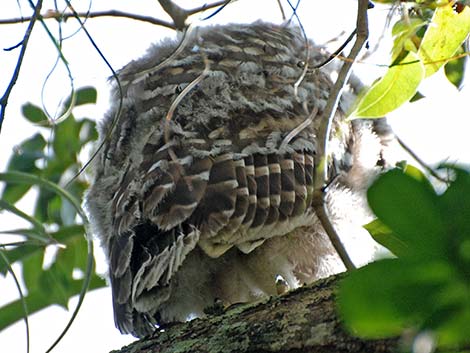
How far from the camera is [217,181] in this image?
3176 mm

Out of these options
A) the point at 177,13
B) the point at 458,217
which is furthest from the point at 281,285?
the point at 458,217

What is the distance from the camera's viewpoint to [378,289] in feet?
2.60

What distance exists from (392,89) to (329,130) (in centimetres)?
20

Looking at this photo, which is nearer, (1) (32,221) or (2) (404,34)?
(1) (32,221)

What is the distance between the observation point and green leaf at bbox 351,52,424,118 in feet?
6.88

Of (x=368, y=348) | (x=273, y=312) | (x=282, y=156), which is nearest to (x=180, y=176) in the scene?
(x=282, y=156)

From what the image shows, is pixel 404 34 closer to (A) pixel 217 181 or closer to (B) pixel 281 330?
(B) pixel 281 330

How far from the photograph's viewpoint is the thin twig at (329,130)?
2020 millimetres

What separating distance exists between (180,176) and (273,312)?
121 cm

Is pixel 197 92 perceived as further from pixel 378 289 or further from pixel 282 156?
pixel 378 289

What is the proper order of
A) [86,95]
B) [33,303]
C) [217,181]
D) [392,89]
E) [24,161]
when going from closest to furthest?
[392,89], [217,181], [33,303], [24,161], [86,95]

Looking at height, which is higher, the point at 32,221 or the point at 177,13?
the point at 177,13

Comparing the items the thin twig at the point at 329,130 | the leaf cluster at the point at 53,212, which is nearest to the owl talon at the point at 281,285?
the leaf cluster at the point at 53,212

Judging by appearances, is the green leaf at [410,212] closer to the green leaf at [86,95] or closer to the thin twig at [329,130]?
the thin twig at [329,130]
